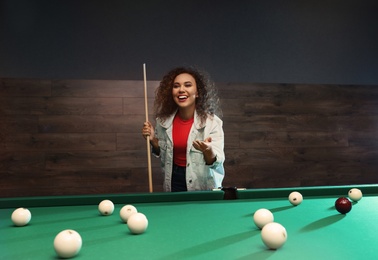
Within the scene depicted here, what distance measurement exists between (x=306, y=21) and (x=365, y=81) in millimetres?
1047

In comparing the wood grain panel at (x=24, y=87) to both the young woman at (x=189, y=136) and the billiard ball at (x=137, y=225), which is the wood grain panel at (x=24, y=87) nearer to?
the young woman at (x=189, y=136)

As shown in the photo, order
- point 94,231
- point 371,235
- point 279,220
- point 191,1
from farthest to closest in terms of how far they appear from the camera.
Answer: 1. point 191,1
2. point 279,220
3. point 94,231
4. point 371,235

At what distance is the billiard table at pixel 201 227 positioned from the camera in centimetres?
99

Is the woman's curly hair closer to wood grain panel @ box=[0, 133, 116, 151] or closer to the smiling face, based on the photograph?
the smiling face

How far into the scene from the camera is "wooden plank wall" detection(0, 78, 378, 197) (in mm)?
3791

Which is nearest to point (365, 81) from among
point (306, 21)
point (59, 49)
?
point (306, 21)

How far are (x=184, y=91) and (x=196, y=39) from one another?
163 cm

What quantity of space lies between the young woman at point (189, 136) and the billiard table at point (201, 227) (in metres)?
0.67

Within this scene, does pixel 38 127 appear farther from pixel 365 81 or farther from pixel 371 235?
pixel 365 81

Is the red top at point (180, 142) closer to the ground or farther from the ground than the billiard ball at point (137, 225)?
farther from the ground

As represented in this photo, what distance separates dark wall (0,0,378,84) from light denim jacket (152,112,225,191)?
4.71ft

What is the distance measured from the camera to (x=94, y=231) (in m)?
1.27

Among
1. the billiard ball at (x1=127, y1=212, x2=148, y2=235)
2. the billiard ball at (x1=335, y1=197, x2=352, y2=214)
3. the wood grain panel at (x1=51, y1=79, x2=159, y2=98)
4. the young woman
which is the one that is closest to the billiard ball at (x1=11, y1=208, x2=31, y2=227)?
the billiard ball at (x1=127, y1=212, x2=148, y2=235)

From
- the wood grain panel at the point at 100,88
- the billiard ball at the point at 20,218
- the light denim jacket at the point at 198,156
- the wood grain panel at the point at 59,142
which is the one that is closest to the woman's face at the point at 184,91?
the light denim jacket at the point at 198,156
